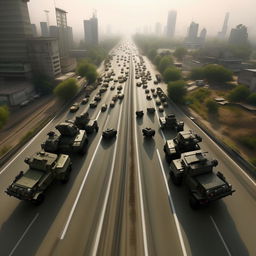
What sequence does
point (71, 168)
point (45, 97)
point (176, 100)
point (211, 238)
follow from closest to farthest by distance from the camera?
point (211, 238)
point (71, 168)
point (176, 100)
point (45, 97)

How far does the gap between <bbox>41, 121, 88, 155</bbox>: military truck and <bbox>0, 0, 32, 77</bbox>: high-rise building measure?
2251 inches

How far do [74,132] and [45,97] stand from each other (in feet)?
137

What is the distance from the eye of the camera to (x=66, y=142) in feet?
85.0

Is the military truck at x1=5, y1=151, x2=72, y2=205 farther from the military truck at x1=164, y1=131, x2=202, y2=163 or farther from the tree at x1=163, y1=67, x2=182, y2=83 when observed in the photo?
the tree at x1=163, y1=67, x2=182, y2=83

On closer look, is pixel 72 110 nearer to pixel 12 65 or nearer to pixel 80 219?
pixel 80 219

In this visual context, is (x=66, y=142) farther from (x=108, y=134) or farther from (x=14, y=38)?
(x=14, y=38)

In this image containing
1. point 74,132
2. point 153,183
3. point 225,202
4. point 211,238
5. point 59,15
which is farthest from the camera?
point 59,15

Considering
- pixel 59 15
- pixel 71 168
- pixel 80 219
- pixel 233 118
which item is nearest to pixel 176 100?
pixel 233 118

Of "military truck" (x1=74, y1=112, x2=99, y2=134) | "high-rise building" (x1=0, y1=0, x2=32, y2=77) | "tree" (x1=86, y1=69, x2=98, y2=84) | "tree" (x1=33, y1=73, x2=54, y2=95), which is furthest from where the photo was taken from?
"tree" (x1=86, y1=69, x2=98, y2=84)

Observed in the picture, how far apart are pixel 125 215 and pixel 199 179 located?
836cm

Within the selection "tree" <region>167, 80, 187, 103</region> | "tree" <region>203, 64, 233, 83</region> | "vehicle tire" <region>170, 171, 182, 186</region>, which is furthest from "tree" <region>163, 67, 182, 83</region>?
"vehicle tire" <region>170, 171, 182, 186</region>

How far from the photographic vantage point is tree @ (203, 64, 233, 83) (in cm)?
6831

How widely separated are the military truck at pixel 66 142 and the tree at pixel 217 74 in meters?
63.9

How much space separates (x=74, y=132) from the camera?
27125 mm
